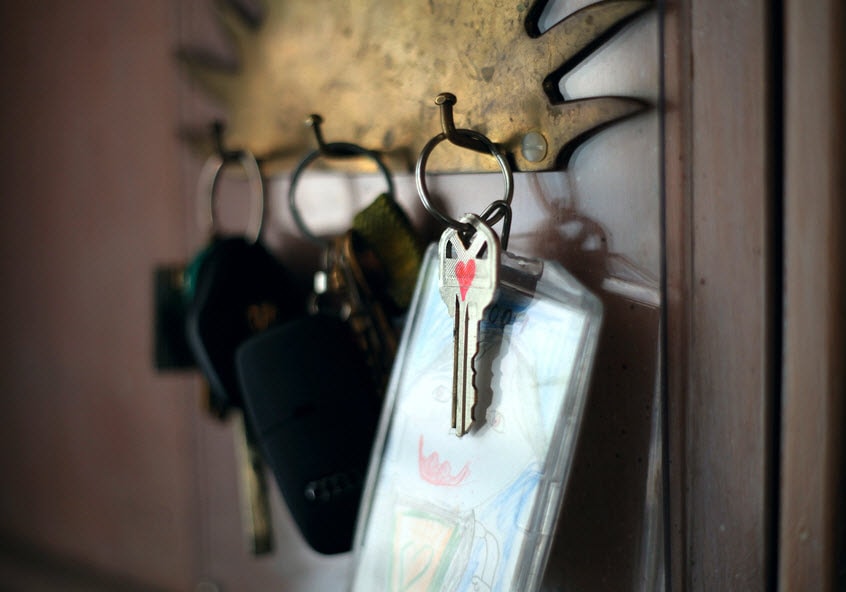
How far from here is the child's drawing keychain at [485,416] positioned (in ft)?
1.09

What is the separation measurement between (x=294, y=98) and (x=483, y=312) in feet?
0.88

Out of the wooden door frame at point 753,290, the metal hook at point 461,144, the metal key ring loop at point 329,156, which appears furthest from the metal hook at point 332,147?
the wooden door frame at point 753,290

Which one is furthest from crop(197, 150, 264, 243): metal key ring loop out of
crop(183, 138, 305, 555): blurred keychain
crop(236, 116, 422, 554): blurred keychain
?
crop(236, 116, 422, 554): blurred keychain

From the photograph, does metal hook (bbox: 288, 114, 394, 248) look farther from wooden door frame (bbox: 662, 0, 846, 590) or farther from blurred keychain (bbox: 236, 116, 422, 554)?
wooden door frame (bbox: 662, 0, 846, 590)

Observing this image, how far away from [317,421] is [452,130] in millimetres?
193

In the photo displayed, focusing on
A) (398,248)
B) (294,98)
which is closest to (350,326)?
(398,248)

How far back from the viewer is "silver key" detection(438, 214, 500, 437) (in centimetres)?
33

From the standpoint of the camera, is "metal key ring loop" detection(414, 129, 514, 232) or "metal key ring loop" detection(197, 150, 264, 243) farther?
"metal key ring loop" detection(197, 150, 264, 243)

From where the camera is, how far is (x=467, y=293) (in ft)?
1.10

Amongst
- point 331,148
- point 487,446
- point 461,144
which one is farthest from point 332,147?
point 487,446

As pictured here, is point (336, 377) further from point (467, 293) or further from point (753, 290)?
point (753, 290)

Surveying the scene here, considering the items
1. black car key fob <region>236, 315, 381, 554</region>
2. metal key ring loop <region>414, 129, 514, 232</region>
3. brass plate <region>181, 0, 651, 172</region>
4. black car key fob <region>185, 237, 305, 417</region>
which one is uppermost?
brass plate <region>181, 0, 651, 172</region>

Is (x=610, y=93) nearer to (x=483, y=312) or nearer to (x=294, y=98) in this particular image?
(x=483, y=312)

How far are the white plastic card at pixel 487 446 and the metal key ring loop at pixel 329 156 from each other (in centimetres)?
8
